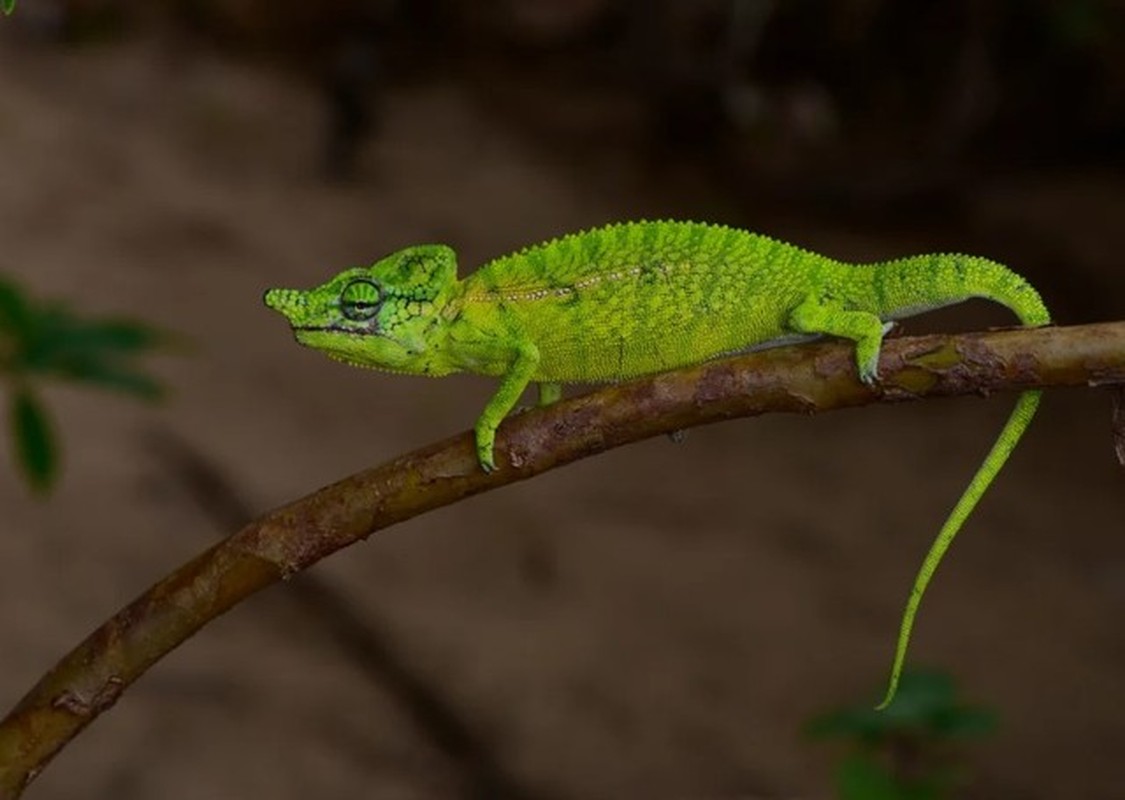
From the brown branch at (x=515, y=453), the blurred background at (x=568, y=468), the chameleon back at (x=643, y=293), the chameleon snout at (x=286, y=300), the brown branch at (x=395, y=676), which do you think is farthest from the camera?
the blurred background at (x=568, y=468)

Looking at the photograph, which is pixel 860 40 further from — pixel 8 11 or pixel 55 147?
pixel 8 11

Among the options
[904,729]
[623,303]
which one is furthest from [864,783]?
[623,303]

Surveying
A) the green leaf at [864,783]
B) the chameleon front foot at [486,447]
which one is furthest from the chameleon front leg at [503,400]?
the green leaf at [864,783]

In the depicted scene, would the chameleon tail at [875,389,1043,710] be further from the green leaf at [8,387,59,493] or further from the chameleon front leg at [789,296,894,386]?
the green leaf at [8,387,59,493]

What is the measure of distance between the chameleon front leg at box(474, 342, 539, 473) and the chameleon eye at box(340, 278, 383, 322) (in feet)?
0.43

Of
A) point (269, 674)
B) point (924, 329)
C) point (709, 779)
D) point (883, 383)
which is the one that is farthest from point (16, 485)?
point (883, 383)

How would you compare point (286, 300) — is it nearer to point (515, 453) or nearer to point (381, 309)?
point (381, 309)

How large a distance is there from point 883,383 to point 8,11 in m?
0.64

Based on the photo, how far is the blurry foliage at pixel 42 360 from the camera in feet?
8.85

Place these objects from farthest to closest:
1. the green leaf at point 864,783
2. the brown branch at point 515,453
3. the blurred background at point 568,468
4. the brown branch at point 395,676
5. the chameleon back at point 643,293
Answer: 1. the blurred background at point 568,468
2. the brown branch at point 395,676
3. the green leaf at point 864,783
4. the chameleon back at point 643,293
5. the brown branch at point 515,453

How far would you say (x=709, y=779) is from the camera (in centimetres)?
388

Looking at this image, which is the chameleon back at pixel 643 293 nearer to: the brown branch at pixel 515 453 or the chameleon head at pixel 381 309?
the chameleon head at pixel 381 309

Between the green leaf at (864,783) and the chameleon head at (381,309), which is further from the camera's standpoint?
the green leaf at (864,783)

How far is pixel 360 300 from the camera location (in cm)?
133
